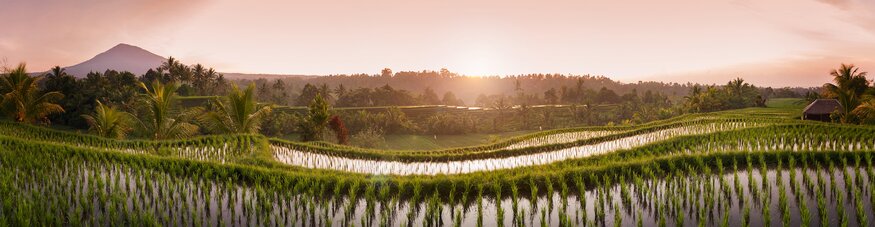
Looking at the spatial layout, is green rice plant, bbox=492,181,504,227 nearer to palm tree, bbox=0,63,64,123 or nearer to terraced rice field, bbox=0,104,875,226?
terraced rice field, bbox=0,104,875,226

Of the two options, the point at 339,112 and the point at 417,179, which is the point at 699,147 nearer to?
the point at 417,179

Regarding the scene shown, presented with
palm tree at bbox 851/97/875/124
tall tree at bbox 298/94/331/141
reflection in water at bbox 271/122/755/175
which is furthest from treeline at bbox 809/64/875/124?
tall tree at bbox 298/94/331/141

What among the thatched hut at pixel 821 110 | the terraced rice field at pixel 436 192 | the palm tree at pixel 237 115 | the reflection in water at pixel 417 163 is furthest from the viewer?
the thatched hut at pixel 821 110

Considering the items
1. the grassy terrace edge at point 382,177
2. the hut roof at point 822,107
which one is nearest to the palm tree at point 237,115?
the grassy terrace edge at point 382,177

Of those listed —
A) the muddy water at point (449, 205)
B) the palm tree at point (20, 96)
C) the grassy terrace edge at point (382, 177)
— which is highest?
the palm tree at point (20, 96)

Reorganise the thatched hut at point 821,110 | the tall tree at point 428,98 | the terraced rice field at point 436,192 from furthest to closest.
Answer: the tall tree at point 428,98
the thatched hut at point 821,110
the terraced rice field at point 436,192

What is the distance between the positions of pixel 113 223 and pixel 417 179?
18.6 feet

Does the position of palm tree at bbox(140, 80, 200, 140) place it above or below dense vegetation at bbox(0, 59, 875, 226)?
above

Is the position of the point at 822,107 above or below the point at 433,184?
above

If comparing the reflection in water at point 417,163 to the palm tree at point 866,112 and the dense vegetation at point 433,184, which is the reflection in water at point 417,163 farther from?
the palm tree at point 866,112

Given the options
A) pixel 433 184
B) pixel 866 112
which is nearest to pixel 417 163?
pixel 433 184

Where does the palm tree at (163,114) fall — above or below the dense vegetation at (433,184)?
above

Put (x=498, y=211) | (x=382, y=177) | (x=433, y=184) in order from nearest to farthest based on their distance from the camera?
1. (x=498, y=211)
2. (x=433, y=184)
3. (x=382, y=177)

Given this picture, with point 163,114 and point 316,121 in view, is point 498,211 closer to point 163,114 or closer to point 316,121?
point 163,114
